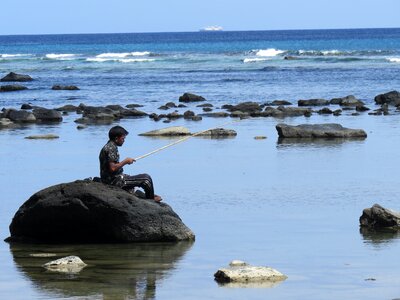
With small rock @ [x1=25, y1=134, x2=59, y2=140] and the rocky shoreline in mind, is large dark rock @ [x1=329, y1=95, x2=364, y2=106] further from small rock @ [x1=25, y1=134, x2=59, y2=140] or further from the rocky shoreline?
small rock @ [x1=25, y1=134, x2=59, y2=140]

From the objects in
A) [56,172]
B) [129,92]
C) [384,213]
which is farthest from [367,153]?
[129,92]

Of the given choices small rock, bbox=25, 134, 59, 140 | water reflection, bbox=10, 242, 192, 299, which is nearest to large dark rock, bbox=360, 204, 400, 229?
water reflection, bbox=10, 242, 192, 299

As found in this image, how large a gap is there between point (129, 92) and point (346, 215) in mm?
34150

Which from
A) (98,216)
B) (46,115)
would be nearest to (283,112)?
(46,115)

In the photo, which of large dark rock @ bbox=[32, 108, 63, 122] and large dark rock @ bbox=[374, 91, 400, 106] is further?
large dark rock @ bbox=[374, 91, 400, 106]

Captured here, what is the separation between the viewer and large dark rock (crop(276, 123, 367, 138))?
2847 cm

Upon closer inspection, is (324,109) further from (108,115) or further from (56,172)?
(56,172)

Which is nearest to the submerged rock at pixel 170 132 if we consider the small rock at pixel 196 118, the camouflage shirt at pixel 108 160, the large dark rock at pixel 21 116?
the small rock at pixel 196 118

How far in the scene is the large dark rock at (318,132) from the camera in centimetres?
2847

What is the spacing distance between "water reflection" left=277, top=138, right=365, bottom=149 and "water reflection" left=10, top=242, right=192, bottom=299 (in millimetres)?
12146

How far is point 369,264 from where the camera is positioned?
13547 mm

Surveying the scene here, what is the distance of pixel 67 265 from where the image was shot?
13594mm

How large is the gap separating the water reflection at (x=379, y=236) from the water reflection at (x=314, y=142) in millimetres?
10834

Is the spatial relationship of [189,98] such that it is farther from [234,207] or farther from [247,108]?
[234,207]
